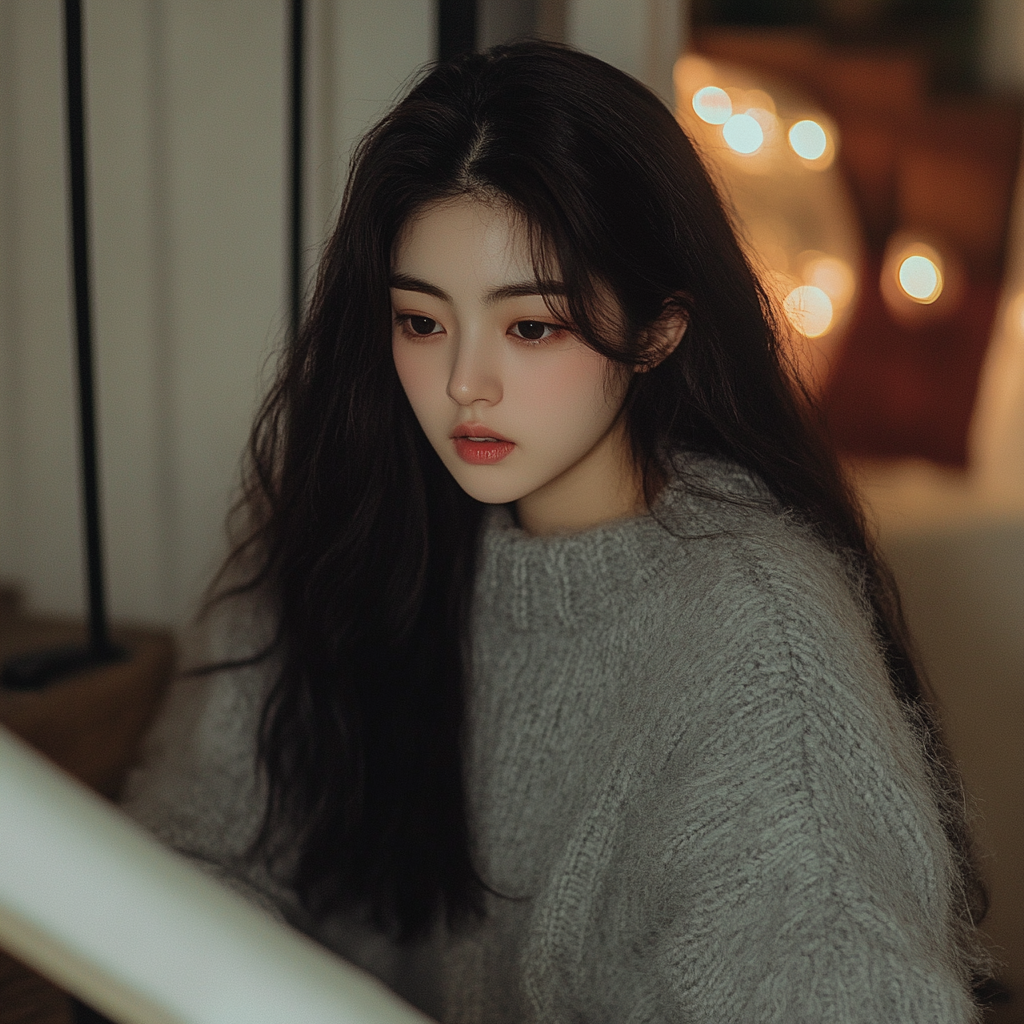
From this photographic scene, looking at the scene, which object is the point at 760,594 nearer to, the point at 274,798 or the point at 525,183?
the point at 525,183

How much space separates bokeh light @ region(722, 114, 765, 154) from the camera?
5.71 ft

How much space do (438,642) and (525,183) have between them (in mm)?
450

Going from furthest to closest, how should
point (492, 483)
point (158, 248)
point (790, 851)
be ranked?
point (158, 248), point (492, 483), point (790, 851)

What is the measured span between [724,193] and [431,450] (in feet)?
1.36

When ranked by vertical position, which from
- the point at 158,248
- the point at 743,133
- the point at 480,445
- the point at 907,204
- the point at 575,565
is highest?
the point at 743,133

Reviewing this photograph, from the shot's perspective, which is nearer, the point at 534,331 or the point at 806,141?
the point at 534,331

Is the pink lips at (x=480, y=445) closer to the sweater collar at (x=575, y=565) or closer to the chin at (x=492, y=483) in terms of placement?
the chin at (x=492, y=483)

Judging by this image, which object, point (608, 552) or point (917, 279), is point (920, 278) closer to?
point (917, 279)

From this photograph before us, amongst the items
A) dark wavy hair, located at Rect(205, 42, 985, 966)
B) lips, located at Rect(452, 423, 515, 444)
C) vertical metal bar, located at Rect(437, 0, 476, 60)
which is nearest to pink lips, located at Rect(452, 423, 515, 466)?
lips, located at Rect(452, 423, 515, 444)

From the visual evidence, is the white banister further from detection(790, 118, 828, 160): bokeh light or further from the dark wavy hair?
detection(790, 118, 828, 160): bokeh light

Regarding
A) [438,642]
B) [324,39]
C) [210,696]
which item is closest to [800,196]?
[324,39]

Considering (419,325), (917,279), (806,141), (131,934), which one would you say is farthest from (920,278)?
(131,934)

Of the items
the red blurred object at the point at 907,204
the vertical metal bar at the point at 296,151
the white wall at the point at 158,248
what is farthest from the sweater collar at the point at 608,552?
the red blurred object at the point at 907,204

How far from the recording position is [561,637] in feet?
3.07
